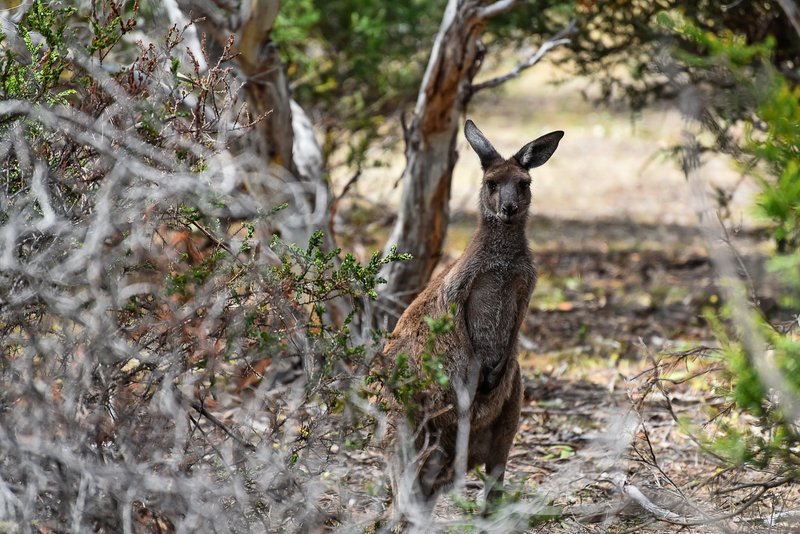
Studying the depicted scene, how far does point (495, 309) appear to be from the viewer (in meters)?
4.82

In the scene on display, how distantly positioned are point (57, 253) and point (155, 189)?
0.42 m

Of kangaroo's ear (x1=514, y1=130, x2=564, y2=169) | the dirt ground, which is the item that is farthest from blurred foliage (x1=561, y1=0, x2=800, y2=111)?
kangaroo's ear (x1=514, y1=130, x2=564, y2=169)

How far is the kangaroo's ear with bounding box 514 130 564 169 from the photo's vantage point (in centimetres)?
490

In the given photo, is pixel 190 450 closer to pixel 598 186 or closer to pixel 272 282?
pixel 272 282

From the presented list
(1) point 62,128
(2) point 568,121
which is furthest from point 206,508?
(2) point 568,121

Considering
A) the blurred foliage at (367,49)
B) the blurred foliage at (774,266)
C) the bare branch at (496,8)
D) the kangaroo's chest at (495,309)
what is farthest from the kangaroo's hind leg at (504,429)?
the blurred foliage at (367,49)

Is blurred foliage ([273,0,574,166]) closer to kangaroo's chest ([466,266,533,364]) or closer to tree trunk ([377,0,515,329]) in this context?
tree trunk ([377,0,515,329])

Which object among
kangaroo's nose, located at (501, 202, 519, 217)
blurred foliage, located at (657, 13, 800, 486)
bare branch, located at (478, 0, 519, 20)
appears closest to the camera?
blurred foliage, located at (657, 13, 800, 486)

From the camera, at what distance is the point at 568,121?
1570 cm

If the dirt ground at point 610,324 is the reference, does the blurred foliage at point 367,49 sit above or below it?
above

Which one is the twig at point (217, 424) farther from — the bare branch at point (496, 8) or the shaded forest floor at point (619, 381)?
the bare branch at point (496, 8)

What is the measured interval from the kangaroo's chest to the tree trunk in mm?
1340

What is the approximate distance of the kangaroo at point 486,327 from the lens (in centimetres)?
461

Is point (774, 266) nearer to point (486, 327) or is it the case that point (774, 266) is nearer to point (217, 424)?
point (486, 327)
